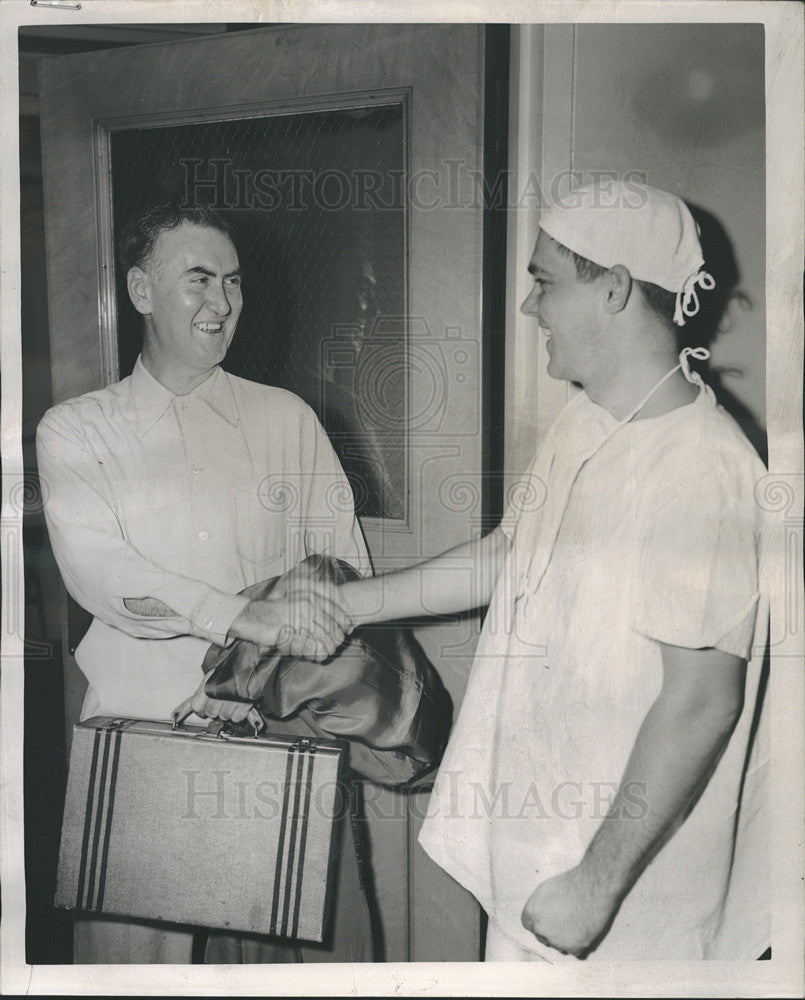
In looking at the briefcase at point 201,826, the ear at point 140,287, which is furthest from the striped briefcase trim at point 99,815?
the ear at point 140,287

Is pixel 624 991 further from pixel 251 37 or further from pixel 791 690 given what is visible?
pixel 251 37

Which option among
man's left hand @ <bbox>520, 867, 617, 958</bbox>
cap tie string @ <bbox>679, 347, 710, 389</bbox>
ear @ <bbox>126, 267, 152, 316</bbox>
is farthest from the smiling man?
cap tie string @ <bbox>679, 347, 710, 389</bbox>

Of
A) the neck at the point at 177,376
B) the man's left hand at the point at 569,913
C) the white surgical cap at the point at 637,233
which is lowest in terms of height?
the man's left hand at the point at 569,913

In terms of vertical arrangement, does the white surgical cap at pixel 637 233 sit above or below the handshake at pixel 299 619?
above

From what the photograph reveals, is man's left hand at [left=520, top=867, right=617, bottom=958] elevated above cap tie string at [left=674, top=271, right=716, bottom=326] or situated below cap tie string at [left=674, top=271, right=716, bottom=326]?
below

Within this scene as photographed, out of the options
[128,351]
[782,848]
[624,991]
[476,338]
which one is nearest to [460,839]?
[624,991]

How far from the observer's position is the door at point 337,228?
1253 mm

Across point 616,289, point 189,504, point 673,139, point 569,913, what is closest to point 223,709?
point 189,504

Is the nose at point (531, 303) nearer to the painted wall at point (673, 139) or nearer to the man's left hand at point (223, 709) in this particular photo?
the painted wall at point (673, 139)

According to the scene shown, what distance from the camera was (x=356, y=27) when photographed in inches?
50.1

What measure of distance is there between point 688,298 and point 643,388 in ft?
0.44

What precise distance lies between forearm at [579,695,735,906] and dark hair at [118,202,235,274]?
2.87 feet

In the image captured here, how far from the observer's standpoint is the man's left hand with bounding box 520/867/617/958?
4.12ft

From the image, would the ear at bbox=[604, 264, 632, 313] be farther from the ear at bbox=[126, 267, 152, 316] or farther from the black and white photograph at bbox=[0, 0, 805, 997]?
the ear at bbox=[126, 267, 152, 316]
